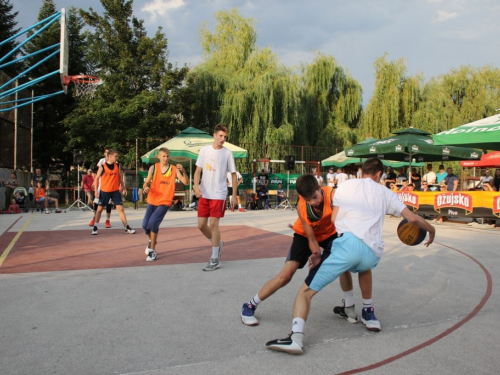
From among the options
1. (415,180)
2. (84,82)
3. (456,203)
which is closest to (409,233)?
(456,203)

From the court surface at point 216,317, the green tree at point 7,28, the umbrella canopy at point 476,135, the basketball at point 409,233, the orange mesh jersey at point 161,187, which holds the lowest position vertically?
the court surface at point 216,317

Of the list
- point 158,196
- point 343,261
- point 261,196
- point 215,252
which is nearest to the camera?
point 343,261

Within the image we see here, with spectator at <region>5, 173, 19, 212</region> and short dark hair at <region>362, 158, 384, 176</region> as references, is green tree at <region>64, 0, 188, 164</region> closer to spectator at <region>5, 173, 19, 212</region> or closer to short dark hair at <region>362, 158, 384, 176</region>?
spectator at <region>5, 173, 19, 212</region>

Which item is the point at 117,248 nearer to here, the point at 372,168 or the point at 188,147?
the point at 372,168

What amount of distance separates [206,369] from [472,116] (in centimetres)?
3114

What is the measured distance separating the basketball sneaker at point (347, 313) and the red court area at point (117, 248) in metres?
3.11

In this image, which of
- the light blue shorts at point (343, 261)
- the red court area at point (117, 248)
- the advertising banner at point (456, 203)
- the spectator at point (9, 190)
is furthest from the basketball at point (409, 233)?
the spectator at point (9, 190)

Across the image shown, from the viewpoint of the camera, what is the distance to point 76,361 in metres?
3.19

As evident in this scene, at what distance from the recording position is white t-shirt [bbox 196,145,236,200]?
6625mm

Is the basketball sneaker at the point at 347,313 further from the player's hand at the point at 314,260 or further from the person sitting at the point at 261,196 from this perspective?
the person sitting at the point at 261,196

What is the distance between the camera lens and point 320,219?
3992 millimetres

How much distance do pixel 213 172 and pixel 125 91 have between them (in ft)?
79.7

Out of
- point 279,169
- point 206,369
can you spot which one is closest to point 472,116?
point 279,169

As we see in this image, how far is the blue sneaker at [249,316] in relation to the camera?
3.99 m
